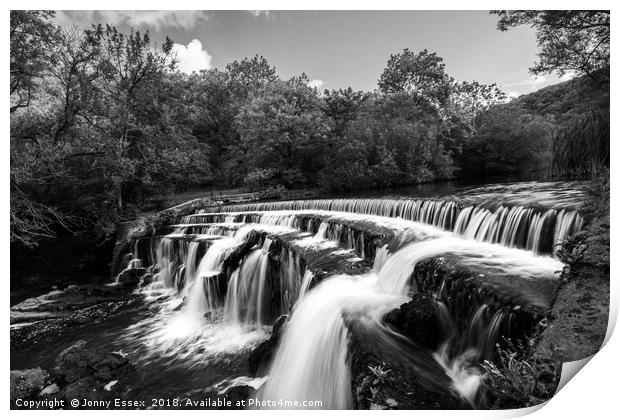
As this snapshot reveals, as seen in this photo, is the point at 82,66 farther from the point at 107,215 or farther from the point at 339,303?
the point at 339,303

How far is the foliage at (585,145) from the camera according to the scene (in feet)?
12.5

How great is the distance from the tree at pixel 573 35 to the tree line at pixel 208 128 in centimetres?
4

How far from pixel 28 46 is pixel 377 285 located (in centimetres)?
836

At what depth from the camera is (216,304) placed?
655cm

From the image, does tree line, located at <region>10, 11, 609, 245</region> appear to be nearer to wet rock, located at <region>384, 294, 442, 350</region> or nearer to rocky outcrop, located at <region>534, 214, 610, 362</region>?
rocky outcrop, located at <region>534, 214, 610, 362</region>

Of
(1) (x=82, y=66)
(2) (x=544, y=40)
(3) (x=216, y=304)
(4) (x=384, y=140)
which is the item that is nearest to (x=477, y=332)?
(2) (x=544, y=40)

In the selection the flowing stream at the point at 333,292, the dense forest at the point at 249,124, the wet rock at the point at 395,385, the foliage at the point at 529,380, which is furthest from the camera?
the dense forest at the point at 249,124

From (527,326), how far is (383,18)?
3632mm

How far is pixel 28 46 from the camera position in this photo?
18.9ft

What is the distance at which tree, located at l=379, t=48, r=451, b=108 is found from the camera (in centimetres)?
2034

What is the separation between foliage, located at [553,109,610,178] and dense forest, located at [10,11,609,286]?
0.08 ft

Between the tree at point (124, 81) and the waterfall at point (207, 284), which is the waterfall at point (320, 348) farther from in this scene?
the tree at point (124, 81)

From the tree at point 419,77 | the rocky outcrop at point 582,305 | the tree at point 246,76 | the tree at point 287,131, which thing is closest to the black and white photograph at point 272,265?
the rocky outcrop at point 582,305

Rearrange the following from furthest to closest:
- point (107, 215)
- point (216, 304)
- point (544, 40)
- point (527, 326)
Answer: point (107, 215) → point (216, 304) → point (544, 40) → point (527, 326)
